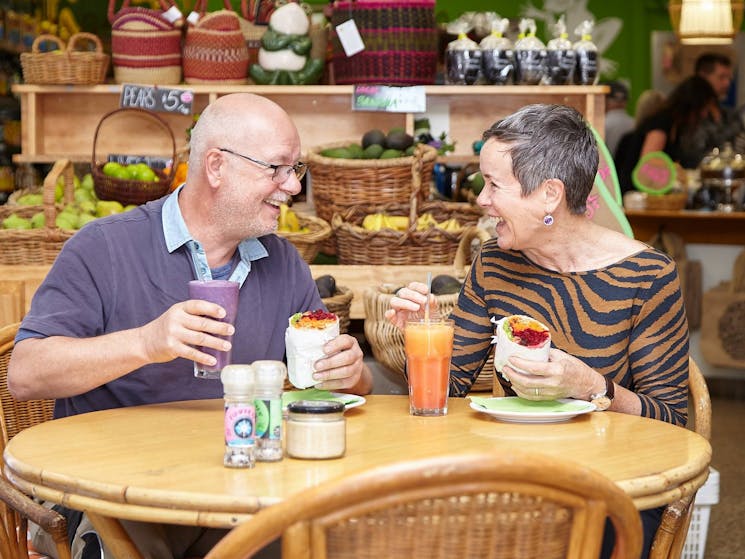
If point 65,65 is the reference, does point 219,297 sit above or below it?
below

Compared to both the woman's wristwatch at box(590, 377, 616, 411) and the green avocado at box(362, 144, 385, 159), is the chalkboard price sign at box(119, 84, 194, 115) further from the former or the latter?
the woman's wristwatch at box(590, 377, 616, 411)

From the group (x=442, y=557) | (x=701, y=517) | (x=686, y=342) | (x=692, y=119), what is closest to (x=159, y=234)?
(x=686, y=342)

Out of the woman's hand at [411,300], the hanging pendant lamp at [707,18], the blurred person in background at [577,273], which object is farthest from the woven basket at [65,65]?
the hanging pendant lamp at [707,18]

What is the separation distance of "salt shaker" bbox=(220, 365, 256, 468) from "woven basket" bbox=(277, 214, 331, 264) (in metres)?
2.29

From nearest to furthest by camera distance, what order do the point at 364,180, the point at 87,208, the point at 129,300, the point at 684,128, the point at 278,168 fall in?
the point at 129,300, the point at 278,168, the point at 87,208, the point at 364,180, the point at 684,128

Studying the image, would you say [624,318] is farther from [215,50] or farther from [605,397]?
[215,50]

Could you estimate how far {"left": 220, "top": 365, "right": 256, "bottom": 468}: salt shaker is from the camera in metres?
1.65

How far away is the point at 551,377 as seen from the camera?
2.03 meters

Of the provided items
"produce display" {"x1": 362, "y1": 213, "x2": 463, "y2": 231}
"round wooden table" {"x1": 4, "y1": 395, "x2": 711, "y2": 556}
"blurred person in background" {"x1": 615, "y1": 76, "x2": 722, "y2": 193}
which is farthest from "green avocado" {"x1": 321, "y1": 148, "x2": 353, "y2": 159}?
"blurred person in background" {"x1": 615, "y1": 76, "x2": 722, "y2": 193}

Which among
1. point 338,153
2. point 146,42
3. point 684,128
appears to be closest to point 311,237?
point 338,153

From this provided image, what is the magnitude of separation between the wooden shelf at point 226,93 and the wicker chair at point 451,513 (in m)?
3.68

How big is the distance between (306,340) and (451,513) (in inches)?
33.1

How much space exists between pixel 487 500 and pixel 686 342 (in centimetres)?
120

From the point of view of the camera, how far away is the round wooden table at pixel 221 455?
4.99 feet
